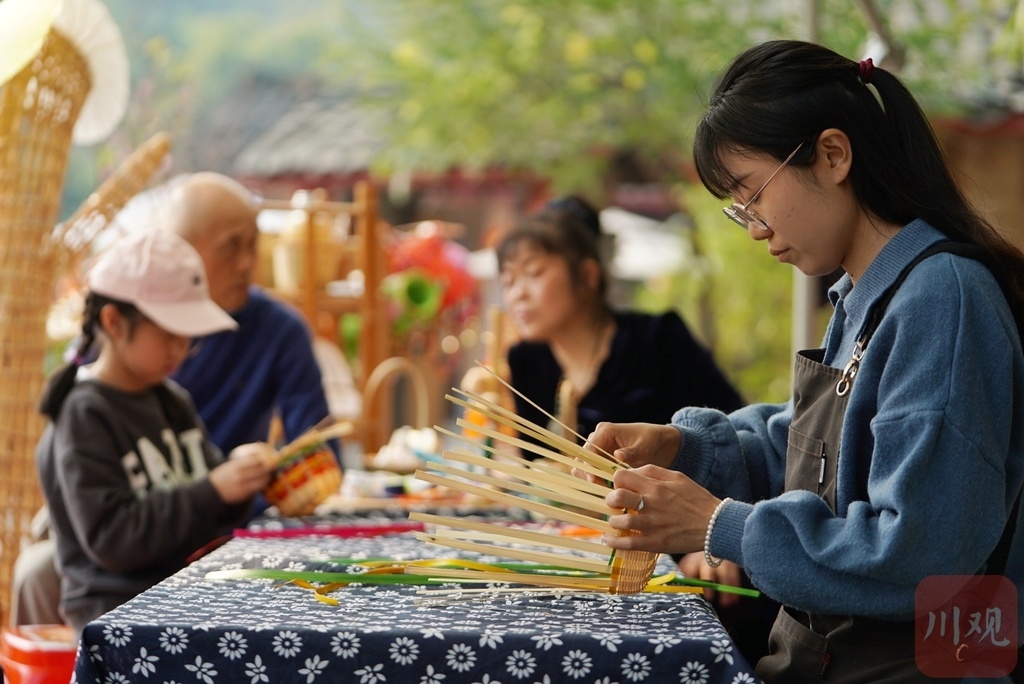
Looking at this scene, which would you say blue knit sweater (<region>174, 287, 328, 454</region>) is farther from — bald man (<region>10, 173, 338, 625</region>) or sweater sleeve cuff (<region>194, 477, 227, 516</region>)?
sweater sleeve cuff (<region>194, 477, 227, 516</region>)

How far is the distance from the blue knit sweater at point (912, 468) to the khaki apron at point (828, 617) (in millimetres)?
49

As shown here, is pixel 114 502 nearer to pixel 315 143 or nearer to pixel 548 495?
pixel 548 495

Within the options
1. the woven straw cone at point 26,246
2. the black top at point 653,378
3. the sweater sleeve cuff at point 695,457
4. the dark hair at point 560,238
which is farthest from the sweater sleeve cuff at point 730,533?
the woven straw cone at point 26,246

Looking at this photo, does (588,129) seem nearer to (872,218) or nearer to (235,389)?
(235,389)

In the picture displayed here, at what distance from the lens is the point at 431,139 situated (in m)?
9.73

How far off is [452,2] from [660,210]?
6930 mm

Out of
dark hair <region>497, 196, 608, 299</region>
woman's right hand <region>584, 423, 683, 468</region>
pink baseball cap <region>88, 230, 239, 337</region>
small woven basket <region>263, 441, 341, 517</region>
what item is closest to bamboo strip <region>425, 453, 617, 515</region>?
woman's right hand <region>584, 423, 683, 468</region>

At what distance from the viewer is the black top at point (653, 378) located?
3432 millimetres

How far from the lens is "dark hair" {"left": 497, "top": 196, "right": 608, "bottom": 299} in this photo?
3611 millimetres

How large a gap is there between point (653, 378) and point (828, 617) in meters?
1.79

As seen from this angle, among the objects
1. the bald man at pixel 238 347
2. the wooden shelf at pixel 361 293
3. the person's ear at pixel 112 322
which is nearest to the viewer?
the person's ear at pixel 112 322

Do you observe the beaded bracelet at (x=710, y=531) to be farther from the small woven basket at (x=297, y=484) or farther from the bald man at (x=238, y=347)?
the bald man at (x=238, y=347)

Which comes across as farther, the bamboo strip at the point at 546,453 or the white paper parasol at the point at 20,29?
the white paper parasol at the point at 20,29

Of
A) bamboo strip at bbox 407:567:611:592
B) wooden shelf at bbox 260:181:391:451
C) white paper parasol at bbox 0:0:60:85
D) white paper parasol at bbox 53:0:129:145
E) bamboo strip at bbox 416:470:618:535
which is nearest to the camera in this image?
bamboo strip at bbox 416:470:618:535
